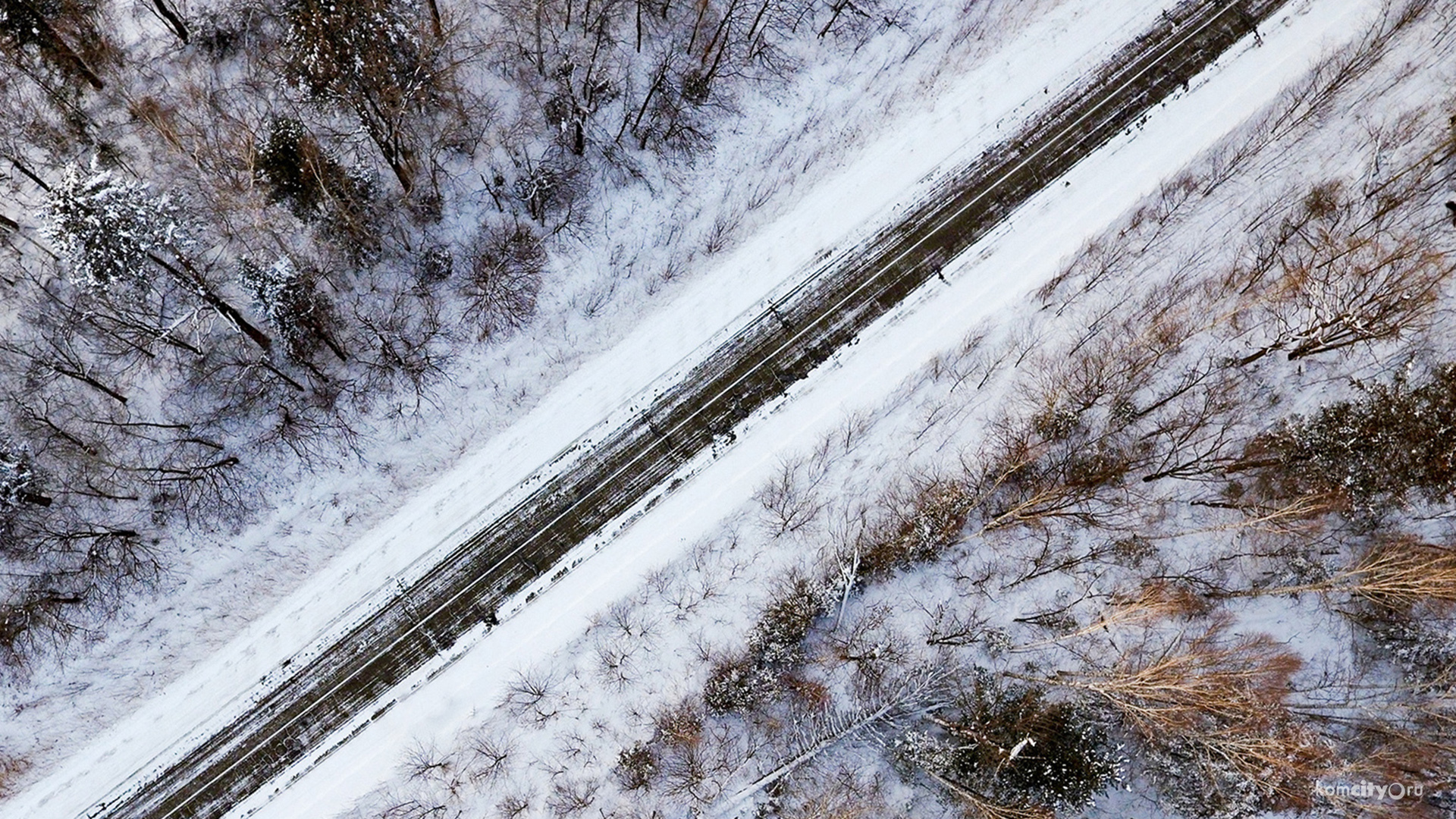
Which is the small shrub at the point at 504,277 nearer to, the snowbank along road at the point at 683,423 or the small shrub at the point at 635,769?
the snowbank along road at the point at 683,423

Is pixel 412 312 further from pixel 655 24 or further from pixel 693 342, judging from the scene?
pixel 655 24

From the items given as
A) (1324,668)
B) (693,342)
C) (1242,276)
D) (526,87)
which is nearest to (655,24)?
(526,87)

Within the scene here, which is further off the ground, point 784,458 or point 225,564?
point 225,564

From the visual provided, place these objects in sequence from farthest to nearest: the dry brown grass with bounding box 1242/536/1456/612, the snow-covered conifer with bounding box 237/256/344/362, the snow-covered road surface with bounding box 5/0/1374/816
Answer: the snow-covered road surface with bounding box 5/0/1374/816
the snow-covered conifer with bounding box 237/256/344/362
the dry brown grass with bounding box 1242/536/1456/612

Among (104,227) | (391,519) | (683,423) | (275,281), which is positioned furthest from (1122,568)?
(104,227)

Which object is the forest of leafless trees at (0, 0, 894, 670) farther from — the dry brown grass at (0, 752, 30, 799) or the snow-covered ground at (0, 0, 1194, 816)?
the dry brown grass at (0, 752, 30, 799)

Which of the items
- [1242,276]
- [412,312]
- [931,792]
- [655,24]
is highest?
[655,24]

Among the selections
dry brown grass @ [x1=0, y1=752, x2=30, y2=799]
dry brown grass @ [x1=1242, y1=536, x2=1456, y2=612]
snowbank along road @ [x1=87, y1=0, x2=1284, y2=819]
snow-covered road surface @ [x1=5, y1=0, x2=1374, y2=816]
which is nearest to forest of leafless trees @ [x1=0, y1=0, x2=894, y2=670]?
dry brown grass @ [x1=0, y1=752, x2=30, y2=799]
